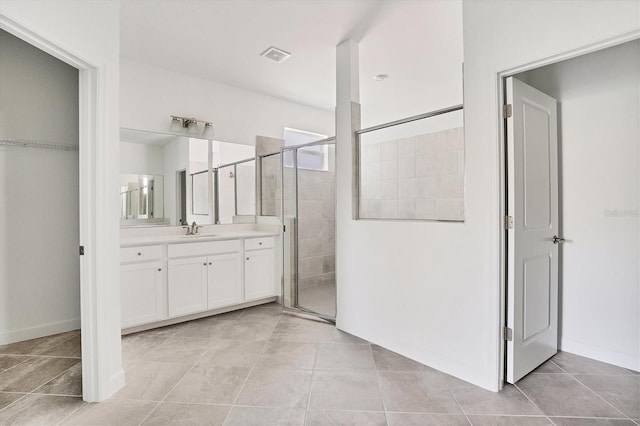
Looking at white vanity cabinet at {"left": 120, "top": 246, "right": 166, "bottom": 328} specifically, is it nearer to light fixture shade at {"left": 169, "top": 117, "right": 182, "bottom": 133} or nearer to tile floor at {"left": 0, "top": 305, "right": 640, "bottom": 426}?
tile floor at {"left": 0, "top": 305, "right": 640, "bottom": 426}

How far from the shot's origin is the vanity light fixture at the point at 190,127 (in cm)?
348

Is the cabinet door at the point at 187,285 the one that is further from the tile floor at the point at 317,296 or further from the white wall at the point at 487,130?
the white wall at the point at 487,130

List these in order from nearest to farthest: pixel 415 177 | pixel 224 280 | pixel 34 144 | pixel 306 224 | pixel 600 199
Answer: pixel 600 199 < pixel 415 177 < pixel 34 144 < pixel 224 280 < pixel 306 224

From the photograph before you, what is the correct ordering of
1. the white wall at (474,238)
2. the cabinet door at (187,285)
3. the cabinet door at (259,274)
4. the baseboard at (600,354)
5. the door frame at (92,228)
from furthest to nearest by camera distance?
1. the cabinet door at (259,274)
2. the cabinet door at (187,285)
3. the baseboard at (600,354)
4. the door frame at (92,228)
5. the white wall at (474,238)

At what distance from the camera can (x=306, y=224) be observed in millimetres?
3654

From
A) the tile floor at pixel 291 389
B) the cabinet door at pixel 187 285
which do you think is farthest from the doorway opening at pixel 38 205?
the cabinet door at pixel 187 285

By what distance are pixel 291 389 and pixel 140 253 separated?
6.00 ft

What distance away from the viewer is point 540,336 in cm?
223

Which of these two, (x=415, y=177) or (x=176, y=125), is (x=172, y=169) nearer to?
(x=176, y=125)

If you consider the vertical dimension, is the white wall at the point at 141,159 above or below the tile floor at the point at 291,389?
above

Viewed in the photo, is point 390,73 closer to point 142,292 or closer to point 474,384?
point 474,384

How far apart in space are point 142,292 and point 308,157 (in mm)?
2142

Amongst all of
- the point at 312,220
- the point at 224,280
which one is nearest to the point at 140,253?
the point at 224,280

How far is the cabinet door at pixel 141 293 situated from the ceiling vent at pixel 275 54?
2.24 m
